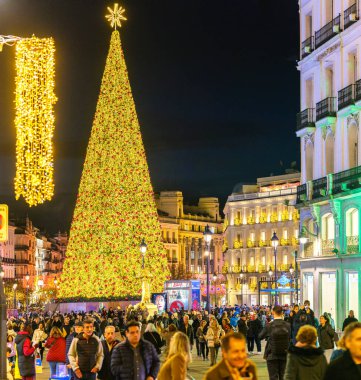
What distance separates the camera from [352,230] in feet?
156

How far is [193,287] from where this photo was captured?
191 ft

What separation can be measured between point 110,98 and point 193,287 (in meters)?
16.9

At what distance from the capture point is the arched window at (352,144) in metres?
47.2

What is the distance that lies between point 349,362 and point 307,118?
141 feet

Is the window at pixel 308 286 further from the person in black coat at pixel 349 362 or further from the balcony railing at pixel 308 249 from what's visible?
the person in black coat at pixel 349 362

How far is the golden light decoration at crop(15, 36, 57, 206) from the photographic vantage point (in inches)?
950

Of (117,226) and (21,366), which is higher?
(117,226)

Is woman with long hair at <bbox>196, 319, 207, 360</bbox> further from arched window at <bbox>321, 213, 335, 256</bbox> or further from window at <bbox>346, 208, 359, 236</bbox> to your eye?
arched window at <bbox>321, 213, 335, 256</bbox>

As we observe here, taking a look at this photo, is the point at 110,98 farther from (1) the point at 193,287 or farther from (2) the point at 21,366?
(2) the point at 21,366

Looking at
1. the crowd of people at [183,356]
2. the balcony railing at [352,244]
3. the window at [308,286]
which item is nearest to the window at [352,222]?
the balcony railing at [352,244]

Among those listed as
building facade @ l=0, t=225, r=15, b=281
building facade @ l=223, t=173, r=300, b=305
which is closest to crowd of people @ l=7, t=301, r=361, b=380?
building facade @ l=223, t=173, r=300, b=305

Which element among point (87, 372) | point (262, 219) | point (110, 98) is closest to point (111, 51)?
point (110, 98)

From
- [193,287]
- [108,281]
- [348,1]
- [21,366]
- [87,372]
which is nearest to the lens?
[87,372]

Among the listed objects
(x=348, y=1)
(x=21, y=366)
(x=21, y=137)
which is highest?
(x=348, y=1)
